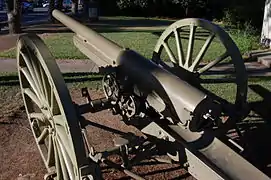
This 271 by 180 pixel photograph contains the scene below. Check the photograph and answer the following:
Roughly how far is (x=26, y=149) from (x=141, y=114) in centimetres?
205

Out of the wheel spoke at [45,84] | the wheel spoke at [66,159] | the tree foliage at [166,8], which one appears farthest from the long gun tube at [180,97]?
the tree foliage at [166,8]

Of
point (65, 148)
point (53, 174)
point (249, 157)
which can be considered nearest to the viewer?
point (65, 148)

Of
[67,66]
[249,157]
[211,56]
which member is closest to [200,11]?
[211,56]

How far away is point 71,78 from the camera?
8086 mm

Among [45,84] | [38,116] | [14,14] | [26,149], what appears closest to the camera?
[45,84]

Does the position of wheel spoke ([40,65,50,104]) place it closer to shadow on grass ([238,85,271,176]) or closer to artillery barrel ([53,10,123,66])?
artillery barrel ([53,10,123,66])

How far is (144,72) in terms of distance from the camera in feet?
10.2

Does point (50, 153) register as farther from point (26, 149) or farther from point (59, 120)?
point (26, 149)

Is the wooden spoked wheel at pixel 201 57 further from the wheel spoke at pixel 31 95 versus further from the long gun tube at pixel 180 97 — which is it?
the wheel spoke at pixel 31 95

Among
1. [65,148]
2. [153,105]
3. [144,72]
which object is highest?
[144,72]

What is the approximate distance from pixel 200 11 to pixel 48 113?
27.9 meters

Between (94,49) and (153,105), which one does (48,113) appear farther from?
(94,49)

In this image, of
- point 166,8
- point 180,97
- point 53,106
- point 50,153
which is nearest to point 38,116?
point 50,153

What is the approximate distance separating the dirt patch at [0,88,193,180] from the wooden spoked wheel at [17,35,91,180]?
1.39 feet
